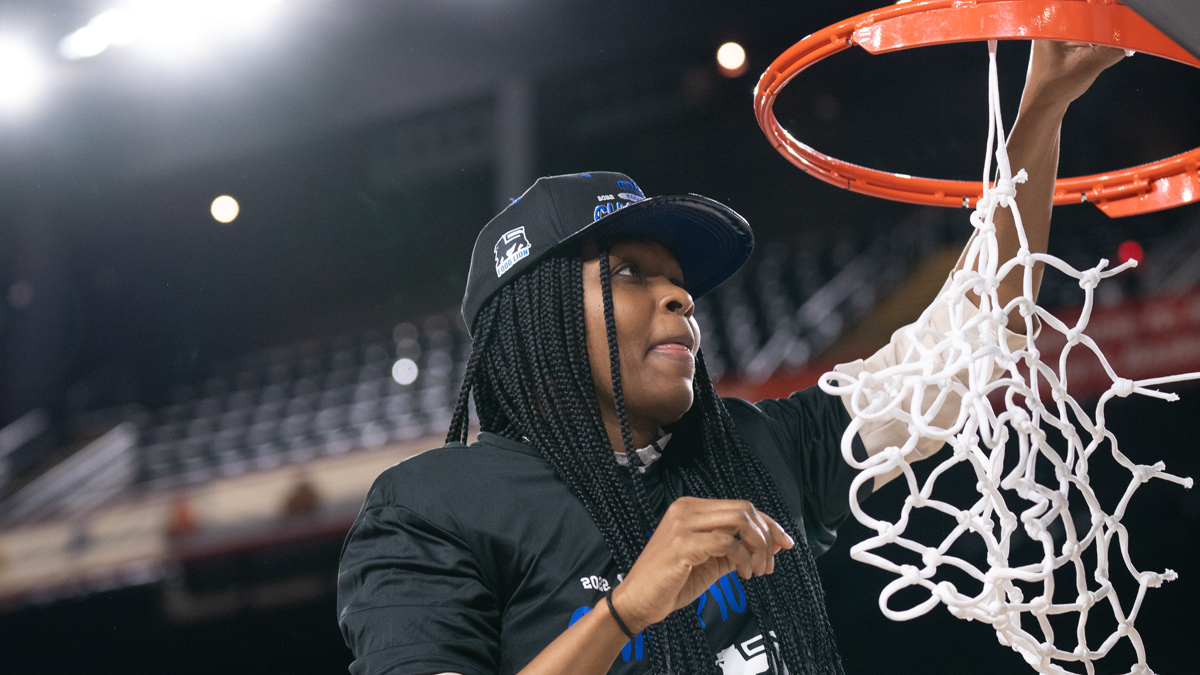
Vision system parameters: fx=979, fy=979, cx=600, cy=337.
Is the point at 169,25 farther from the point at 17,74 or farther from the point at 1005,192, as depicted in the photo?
the point at 1005,192

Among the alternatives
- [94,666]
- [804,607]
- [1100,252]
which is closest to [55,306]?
[94,666]

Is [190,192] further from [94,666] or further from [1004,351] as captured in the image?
[1004,351]

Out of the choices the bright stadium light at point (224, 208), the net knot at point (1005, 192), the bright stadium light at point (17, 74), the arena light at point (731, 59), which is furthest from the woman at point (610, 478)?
the bright stadium light at point (224, 208)

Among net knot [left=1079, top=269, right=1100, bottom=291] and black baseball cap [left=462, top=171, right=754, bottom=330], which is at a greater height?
black baseball cap [left=462, top=171, right=754, bottom=330]

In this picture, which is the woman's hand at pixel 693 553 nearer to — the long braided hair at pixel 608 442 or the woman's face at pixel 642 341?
the long braided hair at pixel 608 442

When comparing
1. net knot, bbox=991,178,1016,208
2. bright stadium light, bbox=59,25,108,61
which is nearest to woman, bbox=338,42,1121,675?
net knot, bbox=991,178,1016,208

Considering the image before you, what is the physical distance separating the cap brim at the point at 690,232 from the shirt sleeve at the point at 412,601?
14.1 inches

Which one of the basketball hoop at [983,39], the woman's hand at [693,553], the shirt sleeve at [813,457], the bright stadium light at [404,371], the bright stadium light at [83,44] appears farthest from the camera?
the bright stadium light at [404,371]

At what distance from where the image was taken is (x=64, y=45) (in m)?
5.01

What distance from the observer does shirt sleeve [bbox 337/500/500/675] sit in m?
0.85

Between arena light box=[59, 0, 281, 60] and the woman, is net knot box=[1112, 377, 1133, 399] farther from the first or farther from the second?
arena light box=[59, 0, 281, 60]

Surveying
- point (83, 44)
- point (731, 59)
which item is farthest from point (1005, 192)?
point (83, 44)

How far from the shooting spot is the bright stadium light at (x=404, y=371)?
538cm

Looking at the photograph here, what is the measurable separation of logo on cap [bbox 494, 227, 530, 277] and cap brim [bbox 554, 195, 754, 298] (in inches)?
2.1
